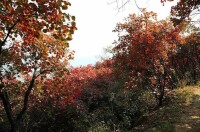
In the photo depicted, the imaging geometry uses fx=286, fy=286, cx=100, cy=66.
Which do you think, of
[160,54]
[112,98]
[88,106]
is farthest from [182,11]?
[88,106]

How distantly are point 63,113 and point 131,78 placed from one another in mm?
5691

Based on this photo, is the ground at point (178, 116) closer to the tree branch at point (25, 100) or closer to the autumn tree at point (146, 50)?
the autumn tree at point (146, 50)

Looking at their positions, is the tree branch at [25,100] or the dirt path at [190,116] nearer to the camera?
the dirt path at [190,116]

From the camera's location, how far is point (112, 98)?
782 inches

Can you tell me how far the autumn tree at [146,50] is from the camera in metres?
15.7

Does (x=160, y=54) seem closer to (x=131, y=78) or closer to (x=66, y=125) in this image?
(x=131, y=78)

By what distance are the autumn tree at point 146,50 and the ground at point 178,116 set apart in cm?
135

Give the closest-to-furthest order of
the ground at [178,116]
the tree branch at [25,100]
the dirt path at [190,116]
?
the dirt path at [190,116] < the ground at [178,116] < the tree branch at [25,100]

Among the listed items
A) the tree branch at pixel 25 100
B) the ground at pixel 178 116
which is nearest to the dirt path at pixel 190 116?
the ground at pixel 178 116

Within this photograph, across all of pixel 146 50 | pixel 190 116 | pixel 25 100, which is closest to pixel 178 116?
pixel 190 116

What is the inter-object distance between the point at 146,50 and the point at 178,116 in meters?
4.08

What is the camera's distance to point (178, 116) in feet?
43.7

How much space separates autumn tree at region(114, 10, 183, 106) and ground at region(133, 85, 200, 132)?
4.42 ft

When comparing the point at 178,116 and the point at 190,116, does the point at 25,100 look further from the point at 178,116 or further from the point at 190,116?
the point at 190,116
